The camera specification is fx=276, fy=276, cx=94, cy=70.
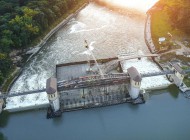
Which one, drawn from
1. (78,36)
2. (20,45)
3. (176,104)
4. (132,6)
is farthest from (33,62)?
(132,6)

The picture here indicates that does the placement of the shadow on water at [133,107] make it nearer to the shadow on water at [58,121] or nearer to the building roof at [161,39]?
the shadow on water at [58,121]

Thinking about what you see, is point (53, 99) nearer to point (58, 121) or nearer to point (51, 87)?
point (51, 87)

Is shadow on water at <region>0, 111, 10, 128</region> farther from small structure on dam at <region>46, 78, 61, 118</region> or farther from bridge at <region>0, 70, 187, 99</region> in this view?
small structure on dam at <region>46, 78, 61, 118</region>

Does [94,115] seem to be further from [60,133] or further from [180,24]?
[180,24]

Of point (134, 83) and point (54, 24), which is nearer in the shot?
point (134, 83)

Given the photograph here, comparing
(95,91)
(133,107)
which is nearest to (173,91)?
(133,107)

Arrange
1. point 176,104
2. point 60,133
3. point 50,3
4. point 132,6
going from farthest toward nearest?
point 132,6
point 50,3
point 176,104
point 60,133
